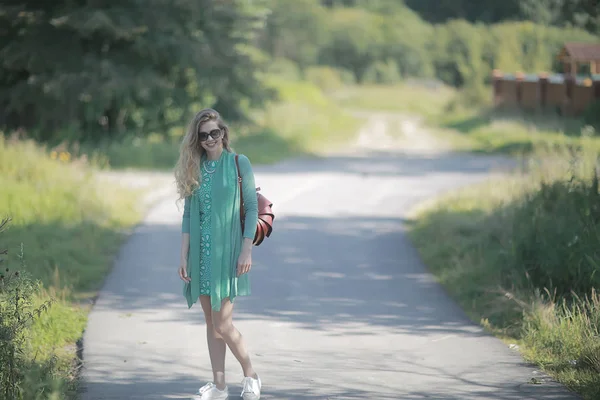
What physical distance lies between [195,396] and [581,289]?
3845 mm

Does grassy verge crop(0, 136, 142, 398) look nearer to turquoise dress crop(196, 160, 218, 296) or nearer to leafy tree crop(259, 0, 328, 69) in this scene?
turquoise dress crop(196, 160, 218, 296)

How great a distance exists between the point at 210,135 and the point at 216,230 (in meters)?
0.56

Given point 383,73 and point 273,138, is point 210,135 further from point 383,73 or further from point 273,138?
point 383,73

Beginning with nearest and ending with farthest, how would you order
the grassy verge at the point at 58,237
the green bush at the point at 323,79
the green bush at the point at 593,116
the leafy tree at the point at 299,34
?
the grassy verge at the point at 58,237 → the green bush at the point at 593,116 → the green bush at the point at 323,79 → the leafy tree at the point at 299,34

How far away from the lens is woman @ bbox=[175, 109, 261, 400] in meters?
5.88

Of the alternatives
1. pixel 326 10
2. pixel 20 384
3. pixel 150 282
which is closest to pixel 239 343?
pixel 20 384

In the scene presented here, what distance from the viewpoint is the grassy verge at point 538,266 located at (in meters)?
6.95

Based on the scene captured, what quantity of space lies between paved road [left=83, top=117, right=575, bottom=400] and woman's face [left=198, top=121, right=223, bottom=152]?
156 centimetres

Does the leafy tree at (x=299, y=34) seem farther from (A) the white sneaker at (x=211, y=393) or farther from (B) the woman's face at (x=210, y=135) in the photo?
(A) the white sneaker at (x=211, y=393)

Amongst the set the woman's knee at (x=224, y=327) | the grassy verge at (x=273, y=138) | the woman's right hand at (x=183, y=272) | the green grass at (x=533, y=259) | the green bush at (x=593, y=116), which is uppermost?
the woman's right hand at (x=183, y=272)

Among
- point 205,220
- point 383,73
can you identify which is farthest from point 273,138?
point 383,73

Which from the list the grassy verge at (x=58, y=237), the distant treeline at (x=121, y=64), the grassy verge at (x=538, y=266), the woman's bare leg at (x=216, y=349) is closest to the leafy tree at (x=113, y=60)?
the distant treeline at (x=121, y=64)

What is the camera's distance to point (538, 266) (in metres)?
8.80

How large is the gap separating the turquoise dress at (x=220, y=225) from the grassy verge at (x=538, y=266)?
227 centimetres
